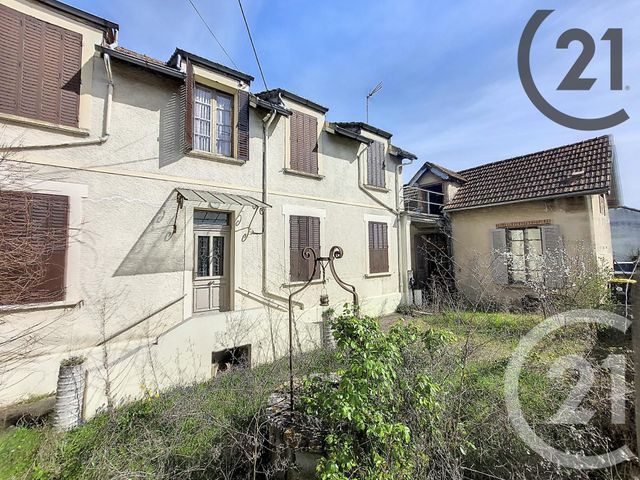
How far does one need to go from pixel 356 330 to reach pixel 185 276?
19.8ft

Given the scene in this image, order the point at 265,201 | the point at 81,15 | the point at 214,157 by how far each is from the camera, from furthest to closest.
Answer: the point at 265,201 < the point at 214,157 < the point at 81,15

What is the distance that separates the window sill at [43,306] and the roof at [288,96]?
7998 millimetres

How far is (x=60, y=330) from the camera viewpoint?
646 centimetres

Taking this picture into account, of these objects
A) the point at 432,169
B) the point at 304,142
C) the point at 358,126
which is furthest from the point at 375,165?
the point at 432,169

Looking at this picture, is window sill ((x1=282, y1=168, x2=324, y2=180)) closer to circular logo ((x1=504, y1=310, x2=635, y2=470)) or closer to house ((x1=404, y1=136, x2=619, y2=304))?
house ((x1=404, y1=136, x2=619, y2=304))

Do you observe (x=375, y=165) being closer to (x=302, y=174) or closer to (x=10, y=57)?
(x=302, y=174)

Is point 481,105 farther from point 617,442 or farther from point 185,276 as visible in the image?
point 185,276

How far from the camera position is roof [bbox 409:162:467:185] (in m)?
16.2

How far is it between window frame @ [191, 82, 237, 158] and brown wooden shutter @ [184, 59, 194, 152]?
190mm

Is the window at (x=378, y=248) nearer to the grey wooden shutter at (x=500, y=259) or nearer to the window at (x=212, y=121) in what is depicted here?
the grey wooden shutter at (x=500, y=259)

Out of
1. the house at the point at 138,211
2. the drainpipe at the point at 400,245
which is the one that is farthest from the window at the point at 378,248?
the house at the point at 138,211

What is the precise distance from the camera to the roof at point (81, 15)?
21.6ft

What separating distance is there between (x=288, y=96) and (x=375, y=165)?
16.2ft

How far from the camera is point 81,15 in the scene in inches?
273
